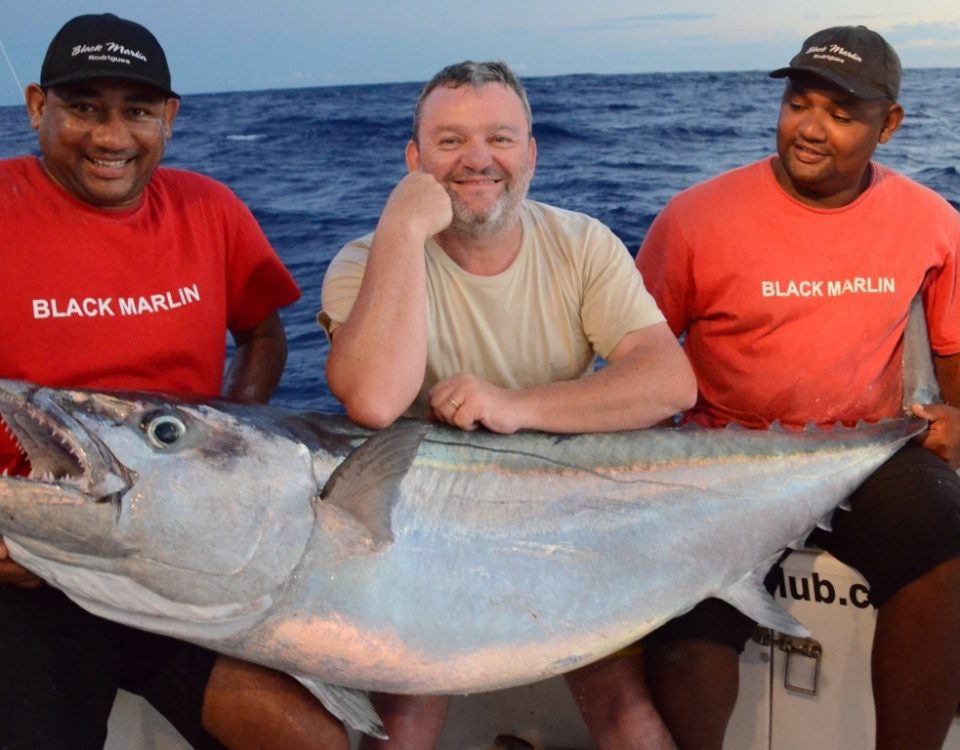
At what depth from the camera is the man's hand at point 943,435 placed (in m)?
2.85

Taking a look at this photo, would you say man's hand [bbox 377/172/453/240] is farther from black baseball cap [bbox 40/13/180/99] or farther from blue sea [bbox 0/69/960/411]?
blue sea [bbox 0/69/960/411]

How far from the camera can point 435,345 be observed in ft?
→ 9.26

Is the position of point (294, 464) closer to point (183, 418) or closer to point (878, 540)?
point (183, 418)

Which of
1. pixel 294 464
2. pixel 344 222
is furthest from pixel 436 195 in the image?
pixel 344 222

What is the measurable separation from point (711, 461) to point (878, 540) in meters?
0.49

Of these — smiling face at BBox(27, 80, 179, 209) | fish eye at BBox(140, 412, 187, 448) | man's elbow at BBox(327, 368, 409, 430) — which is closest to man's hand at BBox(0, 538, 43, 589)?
fish eye at BBox(140, 412, 187, 448)

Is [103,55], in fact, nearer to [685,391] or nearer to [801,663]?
[685,391]

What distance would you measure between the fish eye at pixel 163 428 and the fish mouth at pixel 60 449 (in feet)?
0.27

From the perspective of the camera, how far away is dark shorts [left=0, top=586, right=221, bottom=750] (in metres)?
2.19

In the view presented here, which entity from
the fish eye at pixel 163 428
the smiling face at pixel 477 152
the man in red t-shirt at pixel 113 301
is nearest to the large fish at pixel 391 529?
the fish eye at pixel 163 428

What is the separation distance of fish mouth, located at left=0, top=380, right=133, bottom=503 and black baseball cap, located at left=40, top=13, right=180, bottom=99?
994 millimetres

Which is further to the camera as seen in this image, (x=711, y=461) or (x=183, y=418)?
(x=711, y=461)

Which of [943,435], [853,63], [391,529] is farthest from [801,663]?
[853,63]

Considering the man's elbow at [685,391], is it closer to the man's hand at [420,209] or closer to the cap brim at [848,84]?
the man's hand at [420,209]
